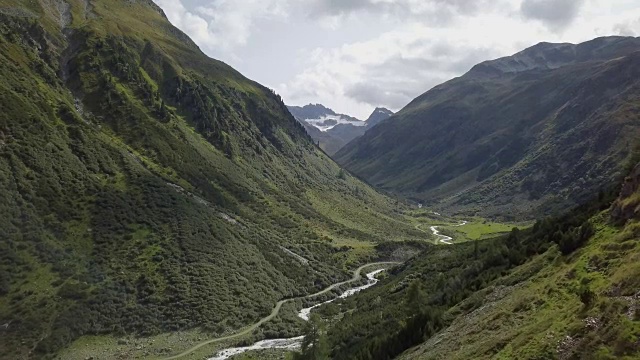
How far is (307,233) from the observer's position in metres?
154

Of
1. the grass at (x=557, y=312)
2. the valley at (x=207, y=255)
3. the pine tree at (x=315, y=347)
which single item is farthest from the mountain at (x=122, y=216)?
the grass at (x=557, y=312)

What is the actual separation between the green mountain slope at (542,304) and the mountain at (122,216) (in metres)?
44.4

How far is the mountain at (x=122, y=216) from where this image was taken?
83.2m

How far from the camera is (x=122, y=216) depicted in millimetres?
107938

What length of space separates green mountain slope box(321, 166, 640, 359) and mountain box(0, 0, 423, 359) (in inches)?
Result: 1749

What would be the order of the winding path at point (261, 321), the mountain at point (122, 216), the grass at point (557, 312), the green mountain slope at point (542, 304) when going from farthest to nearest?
1. the mountain at point (122, 216)
2. the winding path at point (261, 321)
3. the green mountain slope at point (542, 304)
4. the grass at point (557, 312)

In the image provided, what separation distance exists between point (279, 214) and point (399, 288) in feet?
263

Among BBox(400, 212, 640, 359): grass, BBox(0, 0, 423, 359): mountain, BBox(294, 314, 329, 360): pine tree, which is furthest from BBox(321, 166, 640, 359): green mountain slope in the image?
BBox(0, 0, 423, 359): mountain

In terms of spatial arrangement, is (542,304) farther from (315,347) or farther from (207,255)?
(207,255)

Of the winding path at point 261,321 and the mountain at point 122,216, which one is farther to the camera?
the mountain at point 122,216

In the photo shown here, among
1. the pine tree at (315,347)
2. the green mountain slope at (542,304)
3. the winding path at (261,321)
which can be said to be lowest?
the winding path at (261,321)

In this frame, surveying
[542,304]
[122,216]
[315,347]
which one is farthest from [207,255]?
[542,304]

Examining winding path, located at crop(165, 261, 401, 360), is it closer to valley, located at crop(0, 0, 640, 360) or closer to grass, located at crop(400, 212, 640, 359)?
valley, located at crop(0, 0, 640, 360)

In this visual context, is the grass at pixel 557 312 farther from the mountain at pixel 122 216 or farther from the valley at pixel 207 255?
the mountain at pixel 122 216
